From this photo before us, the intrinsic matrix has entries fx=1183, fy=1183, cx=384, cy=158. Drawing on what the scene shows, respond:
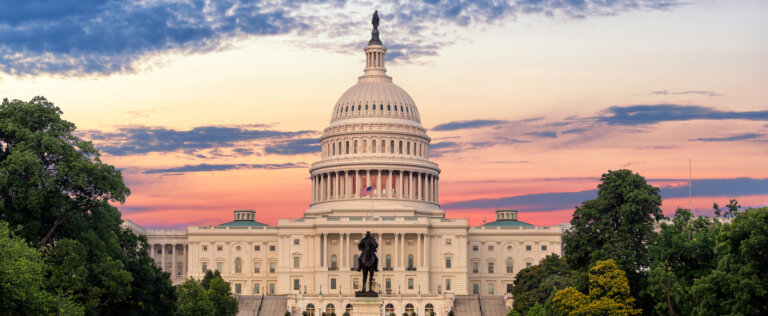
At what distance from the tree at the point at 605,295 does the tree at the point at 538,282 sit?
29.9 meters

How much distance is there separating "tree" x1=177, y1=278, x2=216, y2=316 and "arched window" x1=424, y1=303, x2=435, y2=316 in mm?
47775

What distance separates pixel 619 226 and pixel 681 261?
37.4ft

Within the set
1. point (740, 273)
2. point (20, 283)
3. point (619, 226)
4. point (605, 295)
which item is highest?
point (619, 226)

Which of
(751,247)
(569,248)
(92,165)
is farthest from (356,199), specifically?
(751,247)

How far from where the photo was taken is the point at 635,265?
304ft

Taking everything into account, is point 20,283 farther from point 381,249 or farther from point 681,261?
point 381,249

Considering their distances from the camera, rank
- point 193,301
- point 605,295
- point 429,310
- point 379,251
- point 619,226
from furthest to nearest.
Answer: point 379,251 < point 429,310 < point 193,301 < point 619,226 < point 605,295

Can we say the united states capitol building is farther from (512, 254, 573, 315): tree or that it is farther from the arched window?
(512, 254, 573, 315): tree

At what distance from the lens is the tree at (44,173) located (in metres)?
80.1

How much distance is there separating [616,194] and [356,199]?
106 meters

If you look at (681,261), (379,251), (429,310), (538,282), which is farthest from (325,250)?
(681,261)

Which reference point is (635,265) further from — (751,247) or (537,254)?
(537,254)

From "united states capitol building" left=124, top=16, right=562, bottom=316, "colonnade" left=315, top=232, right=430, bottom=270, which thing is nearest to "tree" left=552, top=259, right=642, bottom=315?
"united states capitol building" left=124, top=16, right=562, bottom=316

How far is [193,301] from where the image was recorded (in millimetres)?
109375
